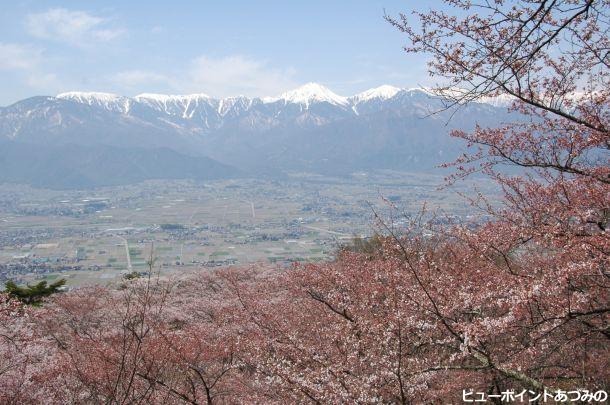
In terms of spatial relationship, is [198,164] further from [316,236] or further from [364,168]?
[316,236]

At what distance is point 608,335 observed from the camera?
4855 millimetres

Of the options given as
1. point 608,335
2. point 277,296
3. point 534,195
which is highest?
point 534,195

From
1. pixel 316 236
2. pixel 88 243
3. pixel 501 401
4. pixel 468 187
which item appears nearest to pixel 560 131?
pixel 501 401

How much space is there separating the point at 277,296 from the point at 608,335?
32.8ft

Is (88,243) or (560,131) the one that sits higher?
(560,131)

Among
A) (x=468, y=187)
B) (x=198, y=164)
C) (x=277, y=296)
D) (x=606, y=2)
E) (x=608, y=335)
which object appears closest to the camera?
(x=606, y=2)

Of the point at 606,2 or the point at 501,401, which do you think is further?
the point at 501,401

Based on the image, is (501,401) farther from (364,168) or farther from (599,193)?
(364,168)

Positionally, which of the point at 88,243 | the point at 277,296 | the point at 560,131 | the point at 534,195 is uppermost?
the point at 560,131

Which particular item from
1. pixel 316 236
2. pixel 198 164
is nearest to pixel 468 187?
pixel 316 236

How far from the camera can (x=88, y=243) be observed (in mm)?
59781

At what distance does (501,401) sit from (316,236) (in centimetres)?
5616

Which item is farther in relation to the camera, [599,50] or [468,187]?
[468,187]

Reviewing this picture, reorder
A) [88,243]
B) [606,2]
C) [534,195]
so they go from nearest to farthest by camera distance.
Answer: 1. [606,2]
2. [534,195]
3. [88,243]
